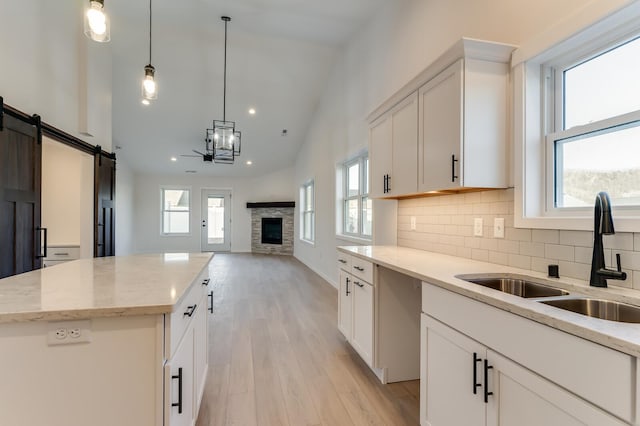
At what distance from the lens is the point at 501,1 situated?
2002 millimetres

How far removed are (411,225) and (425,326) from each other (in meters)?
1.47

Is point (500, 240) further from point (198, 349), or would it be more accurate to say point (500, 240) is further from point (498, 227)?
point (198, 349)

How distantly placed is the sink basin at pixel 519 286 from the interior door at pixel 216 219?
960cm

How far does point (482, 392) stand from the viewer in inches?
51.2

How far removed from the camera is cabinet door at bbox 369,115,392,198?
9.34ft

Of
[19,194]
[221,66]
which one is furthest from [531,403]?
[221,66]

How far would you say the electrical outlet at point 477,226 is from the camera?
218 centimetres

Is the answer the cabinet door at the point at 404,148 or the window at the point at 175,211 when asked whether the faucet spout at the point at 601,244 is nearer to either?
the cabinet door at the point at 404,148

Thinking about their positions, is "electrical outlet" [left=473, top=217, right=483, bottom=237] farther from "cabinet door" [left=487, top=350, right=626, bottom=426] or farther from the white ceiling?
the white ceiling

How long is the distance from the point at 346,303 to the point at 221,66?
15.4ft

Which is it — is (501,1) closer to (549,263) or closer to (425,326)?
(549,263)

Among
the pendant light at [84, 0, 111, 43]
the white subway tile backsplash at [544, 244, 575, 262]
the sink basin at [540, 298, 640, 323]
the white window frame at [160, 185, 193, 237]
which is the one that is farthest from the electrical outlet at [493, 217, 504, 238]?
the white window frame at [160, 185, 193, 237]

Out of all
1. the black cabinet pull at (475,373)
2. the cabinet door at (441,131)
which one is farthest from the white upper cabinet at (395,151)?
the black cabinet pull at (475,373)

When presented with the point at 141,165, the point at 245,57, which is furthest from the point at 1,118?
the point at 141,165
